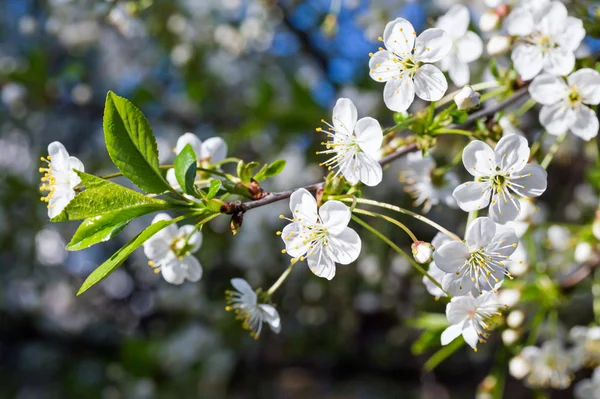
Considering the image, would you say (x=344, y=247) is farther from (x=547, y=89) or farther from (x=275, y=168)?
(x=547, y=89)

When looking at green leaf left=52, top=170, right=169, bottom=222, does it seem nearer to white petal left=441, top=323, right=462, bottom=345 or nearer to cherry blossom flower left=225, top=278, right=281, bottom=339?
cherry blossom flower left=225, top=278, right=281, bottom=339

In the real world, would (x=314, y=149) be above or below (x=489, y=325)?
below

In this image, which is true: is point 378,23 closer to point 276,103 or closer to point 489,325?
point 276,103

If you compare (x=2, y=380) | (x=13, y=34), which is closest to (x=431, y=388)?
(x=2, y=380)

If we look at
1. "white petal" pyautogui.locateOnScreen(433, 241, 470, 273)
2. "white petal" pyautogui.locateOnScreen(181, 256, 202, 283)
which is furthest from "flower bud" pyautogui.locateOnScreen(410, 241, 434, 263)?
"white petal" pyautogui.locateOnScreen(181, 256, 202, 283)

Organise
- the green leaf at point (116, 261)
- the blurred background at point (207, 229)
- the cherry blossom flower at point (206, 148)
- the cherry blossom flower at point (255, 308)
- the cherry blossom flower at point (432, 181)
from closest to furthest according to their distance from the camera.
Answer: the green leaf at point (116, 261) < the cherry blossom flower at point (255, 308) < the cherry blossom flower at point (206, 148) < the cherry blossom flower at point (432, 181) < the blurred background at point (207, 229)

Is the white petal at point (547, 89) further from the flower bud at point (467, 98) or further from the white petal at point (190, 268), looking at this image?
the white petal at point (190, 268)

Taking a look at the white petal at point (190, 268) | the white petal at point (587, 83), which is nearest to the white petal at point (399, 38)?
the white petal at point (587, 83)
